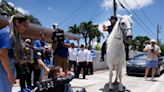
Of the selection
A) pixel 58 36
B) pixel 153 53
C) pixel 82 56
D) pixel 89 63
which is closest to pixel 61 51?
pixel 58 36

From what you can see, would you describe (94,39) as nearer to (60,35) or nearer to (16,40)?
(60,35)

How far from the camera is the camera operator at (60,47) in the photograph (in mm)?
8742

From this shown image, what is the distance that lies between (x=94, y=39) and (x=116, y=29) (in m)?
62.7

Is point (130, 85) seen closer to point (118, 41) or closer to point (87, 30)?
point (118, 41)

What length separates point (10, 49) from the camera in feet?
13.6

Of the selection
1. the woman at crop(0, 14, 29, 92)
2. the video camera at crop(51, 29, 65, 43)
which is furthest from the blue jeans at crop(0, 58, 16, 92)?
the video camera at crop(51, 29, 65, 43)

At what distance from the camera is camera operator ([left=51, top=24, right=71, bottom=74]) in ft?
→ 28.7

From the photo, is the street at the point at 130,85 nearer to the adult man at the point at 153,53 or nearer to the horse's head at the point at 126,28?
the adult man at the point at 153,53

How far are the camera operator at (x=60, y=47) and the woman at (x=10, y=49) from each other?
447cm

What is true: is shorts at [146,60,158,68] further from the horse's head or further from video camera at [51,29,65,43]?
video camera at [51,29,65,43]

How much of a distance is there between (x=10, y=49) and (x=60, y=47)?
4885 mm

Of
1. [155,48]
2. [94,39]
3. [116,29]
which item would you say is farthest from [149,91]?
[94,39]

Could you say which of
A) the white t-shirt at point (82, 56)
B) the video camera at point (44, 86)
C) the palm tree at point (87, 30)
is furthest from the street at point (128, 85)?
the palm tree at point (87, 30)

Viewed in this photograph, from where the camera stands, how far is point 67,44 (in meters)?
8.91
